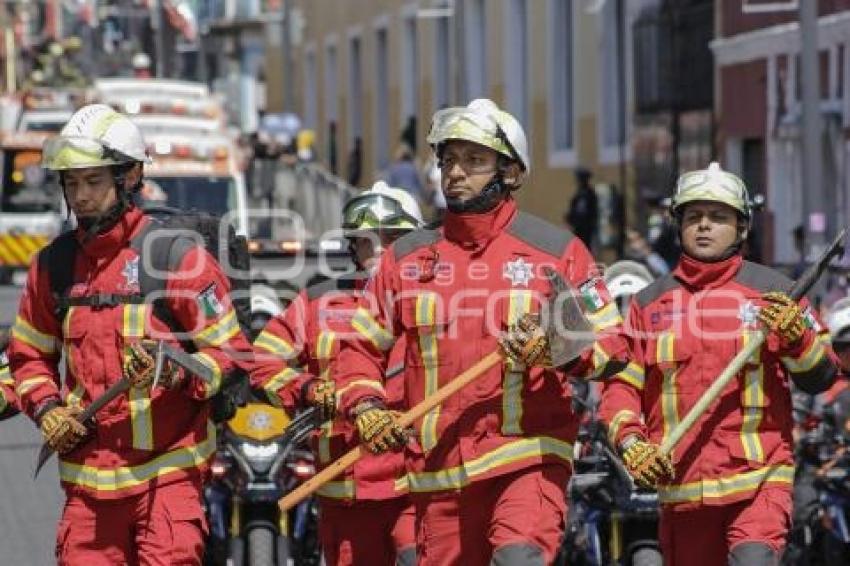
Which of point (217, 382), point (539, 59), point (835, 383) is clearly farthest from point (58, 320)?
point (539, 59)

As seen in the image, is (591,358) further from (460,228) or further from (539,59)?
(539,59)

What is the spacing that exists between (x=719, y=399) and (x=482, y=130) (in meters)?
1.45

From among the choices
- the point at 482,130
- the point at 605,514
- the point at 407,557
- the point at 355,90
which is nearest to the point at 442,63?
the point at 355,90

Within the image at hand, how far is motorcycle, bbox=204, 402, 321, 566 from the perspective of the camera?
11055mm

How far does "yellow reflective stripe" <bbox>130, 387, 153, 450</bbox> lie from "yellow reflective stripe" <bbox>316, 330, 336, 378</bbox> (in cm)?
159

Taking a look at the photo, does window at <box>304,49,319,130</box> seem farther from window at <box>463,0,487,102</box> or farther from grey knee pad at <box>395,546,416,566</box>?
grey knee pad at <box>395,546,416,566</box>

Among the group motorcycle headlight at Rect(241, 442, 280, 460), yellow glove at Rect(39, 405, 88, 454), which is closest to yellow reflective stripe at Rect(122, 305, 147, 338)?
yellow glove at Rect(39, 405, 88, 454)

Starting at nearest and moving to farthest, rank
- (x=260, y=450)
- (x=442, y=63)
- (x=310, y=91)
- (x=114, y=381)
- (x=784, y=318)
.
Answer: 1. (x=114, y=381)
2. (x=784, y=318)
3. (x=260, y=450)
4. (x=442, y=63)
5. (x=310, y=91)

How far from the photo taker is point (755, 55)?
28172mm

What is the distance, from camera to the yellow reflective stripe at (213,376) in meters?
8.22

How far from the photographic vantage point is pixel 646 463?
27.6 ft

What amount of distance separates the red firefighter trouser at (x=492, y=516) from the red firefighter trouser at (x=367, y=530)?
1411 millimetres

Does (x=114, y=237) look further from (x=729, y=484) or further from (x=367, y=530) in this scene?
(x=729, y=484)

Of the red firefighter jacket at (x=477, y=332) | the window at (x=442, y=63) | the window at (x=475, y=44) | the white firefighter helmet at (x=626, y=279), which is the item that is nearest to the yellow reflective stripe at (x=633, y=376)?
the red firefighter jacket at (x=477, y=332)
